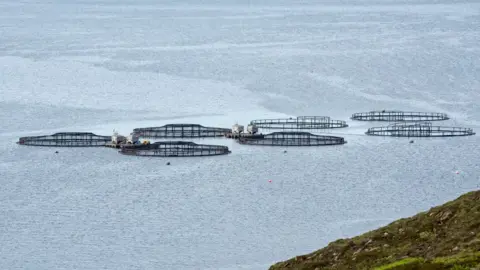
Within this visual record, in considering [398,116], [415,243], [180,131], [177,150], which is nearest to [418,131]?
[398,116]

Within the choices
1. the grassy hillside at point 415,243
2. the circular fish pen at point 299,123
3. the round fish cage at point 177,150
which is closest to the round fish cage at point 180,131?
the circular fish pen at point 299,123

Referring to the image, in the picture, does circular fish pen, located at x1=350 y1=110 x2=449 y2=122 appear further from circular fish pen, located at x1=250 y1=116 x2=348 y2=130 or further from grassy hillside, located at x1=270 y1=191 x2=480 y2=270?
grassy hillside, located at x1=270 y1=191 x2=480 y2=270

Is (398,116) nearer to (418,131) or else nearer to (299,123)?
(418,131)

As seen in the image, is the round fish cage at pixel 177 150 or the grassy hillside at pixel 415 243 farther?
the round fish cage at pixel 177 150

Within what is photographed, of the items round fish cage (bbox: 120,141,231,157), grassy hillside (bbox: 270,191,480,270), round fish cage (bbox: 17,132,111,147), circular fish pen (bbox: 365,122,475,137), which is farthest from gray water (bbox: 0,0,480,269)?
grassy hillside (bbox: 270,191,480,270)

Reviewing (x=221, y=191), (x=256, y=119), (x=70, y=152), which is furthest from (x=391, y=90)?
(x=221, y=191)

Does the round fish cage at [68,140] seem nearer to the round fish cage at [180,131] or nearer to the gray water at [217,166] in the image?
the gray water at [217,166]

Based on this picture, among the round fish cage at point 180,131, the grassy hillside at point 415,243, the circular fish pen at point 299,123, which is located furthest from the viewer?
the circular fish pen at point 299,123
